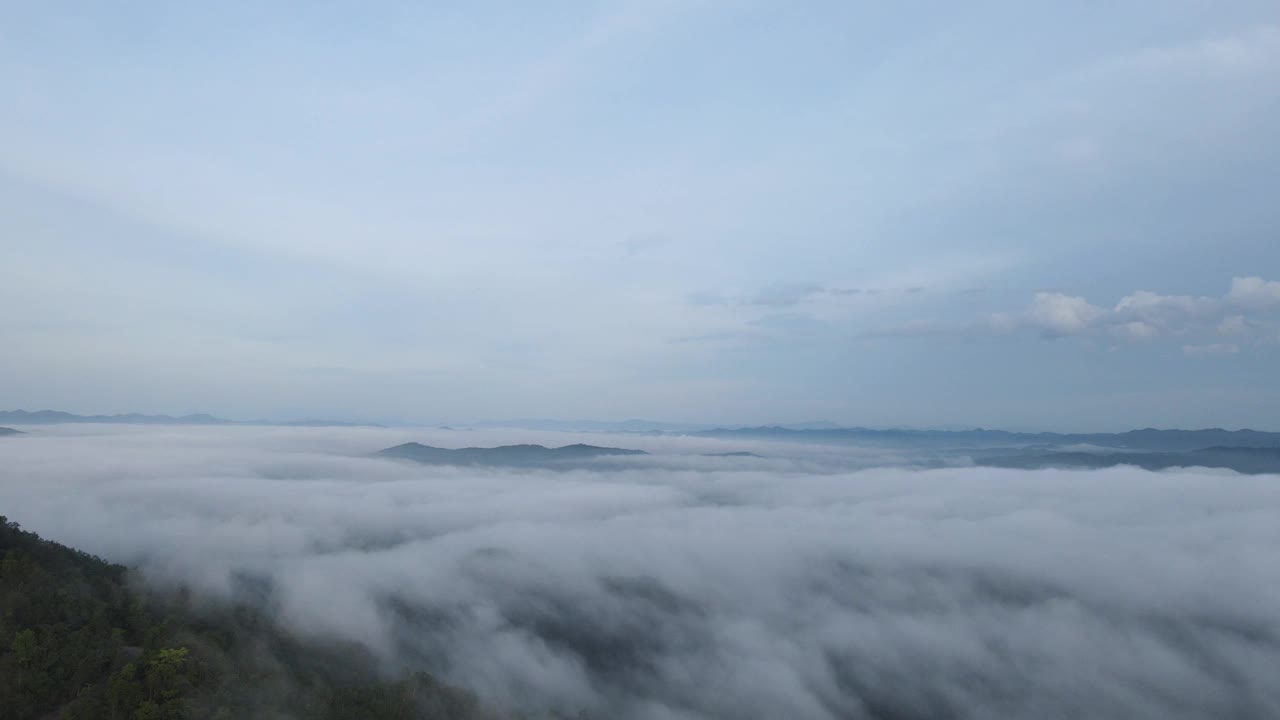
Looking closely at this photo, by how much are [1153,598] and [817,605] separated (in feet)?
325

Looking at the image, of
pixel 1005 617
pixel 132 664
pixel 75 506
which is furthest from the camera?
pixel 1005 617

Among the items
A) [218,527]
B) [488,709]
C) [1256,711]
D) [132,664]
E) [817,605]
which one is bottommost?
[1256,711]

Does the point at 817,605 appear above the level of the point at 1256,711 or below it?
above

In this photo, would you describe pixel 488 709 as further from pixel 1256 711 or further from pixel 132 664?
pixel 1256 711

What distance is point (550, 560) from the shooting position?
18575cm

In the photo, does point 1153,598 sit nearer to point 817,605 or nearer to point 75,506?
point 817,605

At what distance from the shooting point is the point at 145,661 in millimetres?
45406

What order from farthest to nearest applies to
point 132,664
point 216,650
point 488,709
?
point 488,709 → point 216,650 → point 132,664

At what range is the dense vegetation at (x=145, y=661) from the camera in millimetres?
41125

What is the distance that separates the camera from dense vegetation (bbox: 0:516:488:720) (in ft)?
135

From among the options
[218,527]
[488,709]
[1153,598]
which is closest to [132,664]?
[488,709]

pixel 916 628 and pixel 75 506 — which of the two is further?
pixel 916 628

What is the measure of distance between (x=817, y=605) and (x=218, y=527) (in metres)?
151

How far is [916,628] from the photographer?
567 ft
